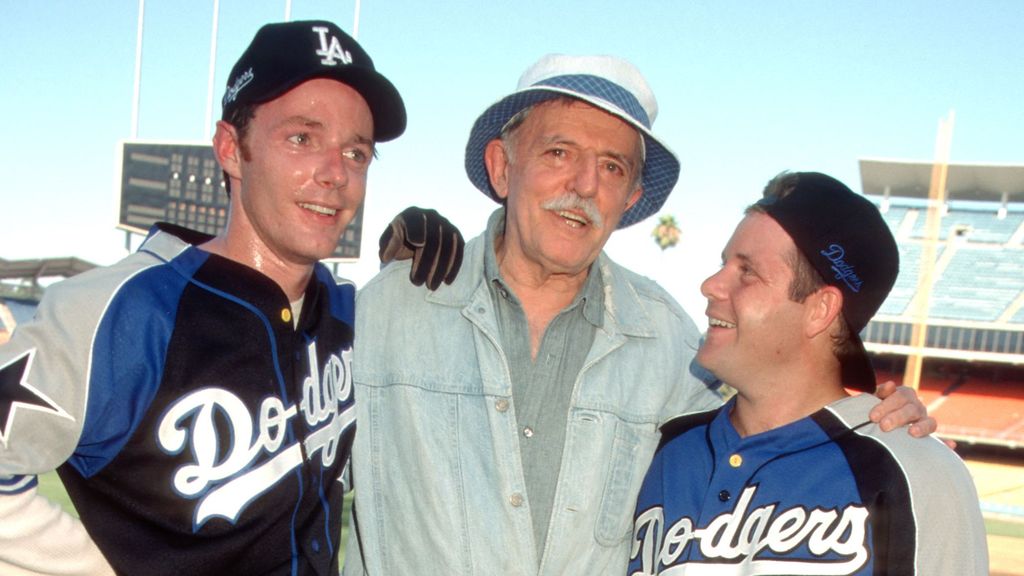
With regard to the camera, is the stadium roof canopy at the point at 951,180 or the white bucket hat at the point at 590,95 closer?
the white bucket hat at the point at 590,95

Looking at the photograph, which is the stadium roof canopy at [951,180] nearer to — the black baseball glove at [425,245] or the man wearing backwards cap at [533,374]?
the man wearing backwards cap at [533,374]

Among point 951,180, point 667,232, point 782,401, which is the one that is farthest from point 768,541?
point 667,232

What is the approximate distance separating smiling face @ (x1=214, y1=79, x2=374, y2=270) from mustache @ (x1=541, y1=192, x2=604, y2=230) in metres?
0.66

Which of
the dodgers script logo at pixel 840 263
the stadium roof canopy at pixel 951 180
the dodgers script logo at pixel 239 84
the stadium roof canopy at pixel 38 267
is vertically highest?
the stadium roof canopy at pixel 951 180

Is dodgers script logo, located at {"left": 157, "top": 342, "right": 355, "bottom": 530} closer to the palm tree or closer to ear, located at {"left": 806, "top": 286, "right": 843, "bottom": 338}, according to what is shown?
ear, located at {"left": 806, "top": 286, "right": 843, "bottom": 338}

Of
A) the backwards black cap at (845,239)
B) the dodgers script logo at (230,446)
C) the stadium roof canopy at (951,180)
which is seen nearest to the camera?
the dodgers script logo at (230,446)

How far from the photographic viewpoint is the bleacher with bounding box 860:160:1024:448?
1156 inches

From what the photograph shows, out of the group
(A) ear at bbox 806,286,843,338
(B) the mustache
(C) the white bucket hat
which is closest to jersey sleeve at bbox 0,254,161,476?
(B) the mustache

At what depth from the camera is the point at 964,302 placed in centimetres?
3291

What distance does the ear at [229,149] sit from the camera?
2475 mm

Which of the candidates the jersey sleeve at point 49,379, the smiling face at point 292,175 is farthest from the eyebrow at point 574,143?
the jersey sleeve at point 49,379

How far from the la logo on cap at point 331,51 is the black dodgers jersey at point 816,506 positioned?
150cm

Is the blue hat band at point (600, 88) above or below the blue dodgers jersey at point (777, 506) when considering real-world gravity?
above

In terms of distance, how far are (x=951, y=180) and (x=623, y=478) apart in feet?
125
